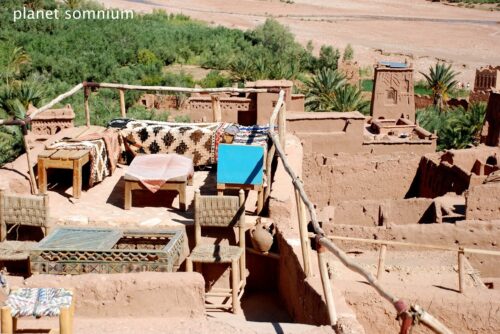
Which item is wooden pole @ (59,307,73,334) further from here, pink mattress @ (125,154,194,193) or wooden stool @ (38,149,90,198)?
wooden stool @ (38,149,90,198)

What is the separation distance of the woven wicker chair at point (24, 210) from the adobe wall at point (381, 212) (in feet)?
14.9

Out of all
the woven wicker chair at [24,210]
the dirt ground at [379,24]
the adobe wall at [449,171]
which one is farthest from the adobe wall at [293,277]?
the dirt ground at [379,24]

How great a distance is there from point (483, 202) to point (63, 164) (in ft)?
21.0

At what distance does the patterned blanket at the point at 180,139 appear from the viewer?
11.0 metres

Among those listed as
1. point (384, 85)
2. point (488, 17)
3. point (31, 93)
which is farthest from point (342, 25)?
point (31, 93)

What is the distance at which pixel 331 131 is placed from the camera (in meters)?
15.9

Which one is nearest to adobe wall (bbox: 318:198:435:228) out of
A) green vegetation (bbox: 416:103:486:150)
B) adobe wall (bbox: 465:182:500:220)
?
adobe wall (bbox: 465:182:500:220)

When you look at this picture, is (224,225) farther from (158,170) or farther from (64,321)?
(64,321)

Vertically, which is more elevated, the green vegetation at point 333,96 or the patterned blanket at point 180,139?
the patterned blanket at point 180,139

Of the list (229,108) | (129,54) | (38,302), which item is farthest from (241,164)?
(129,54)

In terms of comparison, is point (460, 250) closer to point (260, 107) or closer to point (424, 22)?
point (260, 107)

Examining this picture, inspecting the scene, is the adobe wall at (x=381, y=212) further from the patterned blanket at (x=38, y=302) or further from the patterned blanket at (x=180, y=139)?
the patterned blanket at (x=38, y=302)

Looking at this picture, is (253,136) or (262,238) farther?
(253,136)

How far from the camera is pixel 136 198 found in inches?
394
